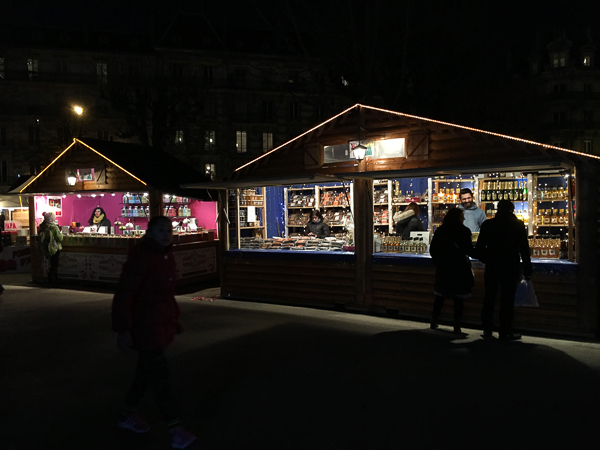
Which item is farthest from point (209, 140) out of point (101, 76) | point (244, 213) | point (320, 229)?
point (320, 229)

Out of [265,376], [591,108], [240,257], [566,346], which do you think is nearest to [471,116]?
[240,257]

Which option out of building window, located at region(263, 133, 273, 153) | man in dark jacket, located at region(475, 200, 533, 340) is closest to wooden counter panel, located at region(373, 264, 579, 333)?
man in dark jacket, located at region(475, 200, 533, 340)

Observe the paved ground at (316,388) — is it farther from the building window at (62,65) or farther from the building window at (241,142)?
the building window at (62,65)

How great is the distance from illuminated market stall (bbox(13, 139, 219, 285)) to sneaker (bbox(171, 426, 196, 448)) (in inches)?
353

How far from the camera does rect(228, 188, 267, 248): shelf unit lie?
36.1 feet

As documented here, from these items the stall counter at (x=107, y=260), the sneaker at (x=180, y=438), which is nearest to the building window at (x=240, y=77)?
the stall counter at (x=107, y=260)

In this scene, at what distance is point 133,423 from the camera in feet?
13.8

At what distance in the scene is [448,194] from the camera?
37.0ft

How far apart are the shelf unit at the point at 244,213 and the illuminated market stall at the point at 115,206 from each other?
1.80 meters

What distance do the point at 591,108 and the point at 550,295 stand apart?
46.1 m

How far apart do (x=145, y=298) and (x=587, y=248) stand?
6205 mm

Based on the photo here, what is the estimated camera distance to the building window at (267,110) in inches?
1742

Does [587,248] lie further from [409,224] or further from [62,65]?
[62,65]

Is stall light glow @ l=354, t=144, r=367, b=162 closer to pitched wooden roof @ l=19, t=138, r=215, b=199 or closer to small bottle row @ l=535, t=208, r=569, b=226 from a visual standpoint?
small bottle row @ l=535, t=208, r=569, b=226
